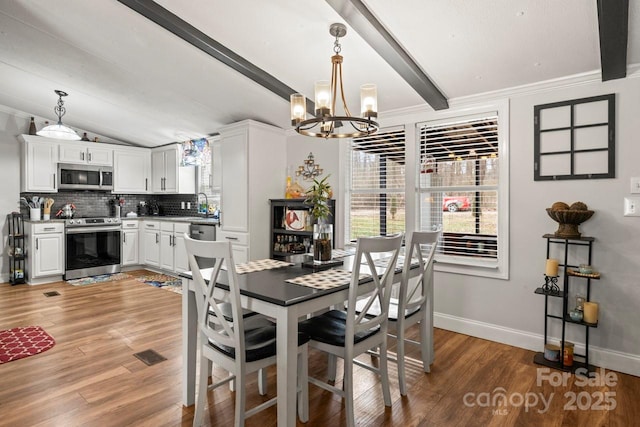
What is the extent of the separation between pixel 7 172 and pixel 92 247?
156 centimetres

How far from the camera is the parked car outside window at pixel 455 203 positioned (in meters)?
3.40

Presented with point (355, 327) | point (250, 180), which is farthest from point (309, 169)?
point (355, 327)

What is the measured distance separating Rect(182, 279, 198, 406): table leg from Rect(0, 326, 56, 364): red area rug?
1.62 m

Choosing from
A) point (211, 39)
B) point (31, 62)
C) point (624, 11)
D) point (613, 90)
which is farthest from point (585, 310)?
point (31, 62)

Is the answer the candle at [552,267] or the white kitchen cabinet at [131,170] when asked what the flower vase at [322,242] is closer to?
the candle at [552,267]

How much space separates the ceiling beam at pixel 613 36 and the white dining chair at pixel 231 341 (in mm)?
2408

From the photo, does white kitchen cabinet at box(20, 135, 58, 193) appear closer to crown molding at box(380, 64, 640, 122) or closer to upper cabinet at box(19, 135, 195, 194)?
upper cabinet at box(19, 135, 195, 194)

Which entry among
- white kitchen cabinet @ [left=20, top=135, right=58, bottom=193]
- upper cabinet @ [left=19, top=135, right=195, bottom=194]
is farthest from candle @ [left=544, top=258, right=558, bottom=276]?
white kitchen cabinet @ [left=20, top=135, right=58, bottom=193]

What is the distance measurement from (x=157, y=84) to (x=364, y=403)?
3618mm

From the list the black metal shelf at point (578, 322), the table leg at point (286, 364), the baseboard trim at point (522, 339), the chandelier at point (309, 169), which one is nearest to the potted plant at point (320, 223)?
the table leg at point (286, 364)

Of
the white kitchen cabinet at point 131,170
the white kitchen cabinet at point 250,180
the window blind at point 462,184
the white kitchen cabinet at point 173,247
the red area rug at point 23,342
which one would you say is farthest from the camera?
the white kitchen cabinet at point 131,170

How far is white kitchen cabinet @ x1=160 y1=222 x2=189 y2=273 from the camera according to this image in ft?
18.0

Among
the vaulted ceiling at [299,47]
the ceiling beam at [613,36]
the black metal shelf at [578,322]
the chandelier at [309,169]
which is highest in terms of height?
the vaulted ceiling at [299,47]

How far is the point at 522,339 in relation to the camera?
3020mm
